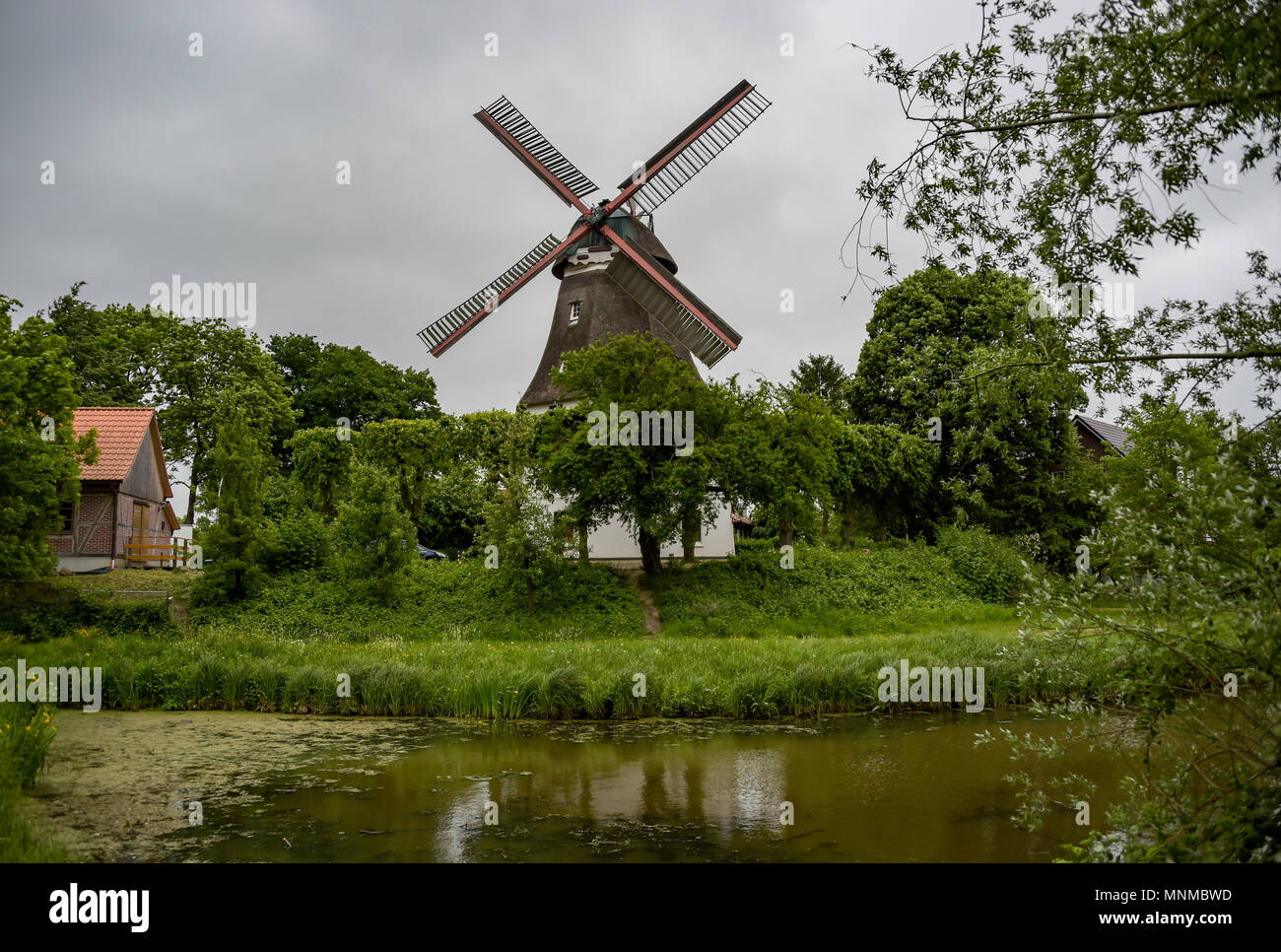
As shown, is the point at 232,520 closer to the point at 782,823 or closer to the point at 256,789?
the point at 256,789

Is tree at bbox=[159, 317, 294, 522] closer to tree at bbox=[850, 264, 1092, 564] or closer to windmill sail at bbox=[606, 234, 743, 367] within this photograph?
windmill sail at bbox=[606, 234, 743, 367]

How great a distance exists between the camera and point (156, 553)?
26.8 m

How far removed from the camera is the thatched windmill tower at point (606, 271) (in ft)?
88.7

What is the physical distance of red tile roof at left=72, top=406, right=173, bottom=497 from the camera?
83.3 feet

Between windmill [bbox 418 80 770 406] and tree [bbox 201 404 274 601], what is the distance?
9.34 meters

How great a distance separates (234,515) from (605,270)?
43.1ft

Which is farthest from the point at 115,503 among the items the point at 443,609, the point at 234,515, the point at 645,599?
the point at 645,599

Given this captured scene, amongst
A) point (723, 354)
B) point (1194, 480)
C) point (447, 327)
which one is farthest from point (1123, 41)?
point (447, 327)

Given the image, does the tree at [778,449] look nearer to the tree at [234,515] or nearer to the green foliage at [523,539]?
the green foliage at [523,539]

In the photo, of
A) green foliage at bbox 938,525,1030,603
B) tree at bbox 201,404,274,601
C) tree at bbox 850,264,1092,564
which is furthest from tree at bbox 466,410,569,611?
tree at bbox 850,264,1092,564

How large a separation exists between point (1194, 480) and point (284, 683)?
12565 millimetres

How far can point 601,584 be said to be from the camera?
75.6ft

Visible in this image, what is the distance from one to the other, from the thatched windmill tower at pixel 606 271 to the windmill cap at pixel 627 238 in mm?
31

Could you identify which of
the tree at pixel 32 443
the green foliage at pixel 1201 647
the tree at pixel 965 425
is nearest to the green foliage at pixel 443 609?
the tree at pixel 32 443
